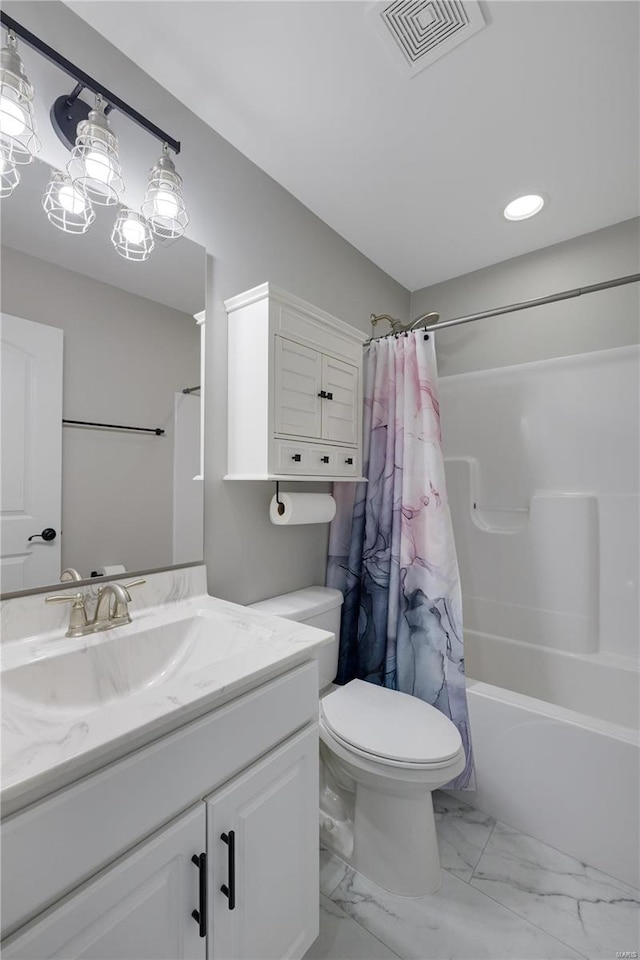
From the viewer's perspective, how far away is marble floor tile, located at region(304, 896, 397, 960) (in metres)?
1.09

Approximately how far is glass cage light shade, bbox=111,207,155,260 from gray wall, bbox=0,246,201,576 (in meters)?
0.12

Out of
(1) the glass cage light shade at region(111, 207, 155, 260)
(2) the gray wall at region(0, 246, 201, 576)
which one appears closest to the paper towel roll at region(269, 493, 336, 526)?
(2) the gray wall at region(0, 246, 201, 576)

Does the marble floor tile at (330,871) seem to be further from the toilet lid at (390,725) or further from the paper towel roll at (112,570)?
the paper towel roll at (112,570)

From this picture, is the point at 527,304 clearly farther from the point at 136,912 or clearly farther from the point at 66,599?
the point at 136,912

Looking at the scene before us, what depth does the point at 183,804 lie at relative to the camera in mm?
686

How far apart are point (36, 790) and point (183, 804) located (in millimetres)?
253

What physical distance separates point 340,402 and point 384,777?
1226mm

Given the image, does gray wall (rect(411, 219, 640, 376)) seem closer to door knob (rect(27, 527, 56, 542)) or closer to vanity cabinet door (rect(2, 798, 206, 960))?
door knob (rect(27, 527, 56, 542))

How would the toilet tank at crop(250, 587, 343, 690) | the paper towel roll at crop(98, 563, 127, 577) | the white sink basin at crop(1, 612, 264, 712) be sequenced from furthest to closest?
the toilet tank at crop(250, 587, 343, 690), the paper towel roll at crop(98, 563, 127, 577), the white sink basin at crop(1, 612, 264, 712)

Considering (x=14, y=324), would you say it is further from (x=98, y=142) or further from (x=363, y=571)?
(x=363, y=571)

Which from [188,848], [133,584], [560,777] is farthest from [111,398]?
[560,777]

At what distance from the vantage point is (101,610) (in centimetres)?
101

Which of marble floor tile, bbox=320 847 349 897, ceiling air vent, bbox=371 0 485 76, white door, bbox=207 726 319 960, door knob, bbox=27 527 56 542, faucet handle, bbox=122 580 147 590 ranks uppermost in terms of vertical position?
ceiling air vent, bbox=371 0 485 76

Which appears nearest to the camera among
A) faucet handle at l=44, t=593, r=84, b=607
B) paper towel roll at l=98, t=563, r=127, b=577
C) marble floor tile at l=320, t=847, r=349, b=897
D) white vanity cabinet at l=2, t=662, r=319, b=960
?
white vanity cabinet at l=2, t=662, r=319, b=960
